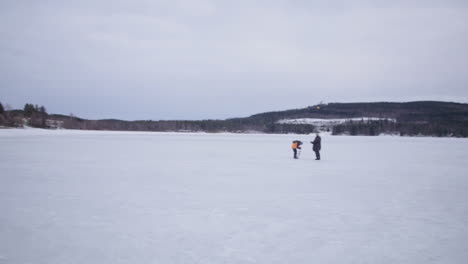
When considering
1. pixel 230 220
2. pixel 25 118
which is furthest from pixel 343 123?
pixel 230 220

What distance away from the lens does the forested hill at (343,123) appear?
9353 centimetres

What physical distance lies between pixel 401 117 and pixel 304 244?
527 feet

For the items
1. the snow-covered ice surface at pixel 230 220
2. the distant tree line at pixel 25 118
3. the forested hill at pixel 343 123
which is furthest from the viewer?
the forested hill at pixel 343 123

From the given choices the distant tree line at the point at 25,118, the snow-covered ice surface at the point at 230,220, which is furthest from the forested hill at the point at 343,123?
the snow-covered ice surface at the point at 230,220

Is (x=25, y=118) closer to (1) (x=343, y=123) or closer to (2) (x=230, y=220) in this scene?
(2) (x=230, y=220)

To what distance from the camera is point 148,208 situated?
5.25 meters

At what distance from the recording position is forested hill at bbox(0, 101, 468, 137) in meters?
93.5

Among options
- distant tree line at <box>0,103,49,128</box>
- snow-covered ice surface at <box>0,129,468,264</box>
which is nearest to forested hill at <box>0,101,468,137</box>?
distant tree line at <box>0,103,49,128</box>

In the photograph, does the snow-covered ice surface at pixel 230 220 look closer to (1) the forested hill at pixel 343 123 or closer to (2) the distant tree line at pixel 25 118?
(1) the forested hill at pixel 343 123

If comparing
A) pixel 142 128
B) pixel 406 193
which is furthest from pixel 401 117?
pixel 406 193

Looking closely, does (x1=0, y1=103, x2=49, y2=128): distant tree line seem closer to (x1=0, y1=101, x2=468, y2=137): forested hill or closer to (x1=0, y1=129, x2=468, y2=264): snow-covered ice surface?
(x1=0, y1=101, x2=468, y2=137): forested hill

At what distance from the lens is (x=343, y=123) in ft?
473

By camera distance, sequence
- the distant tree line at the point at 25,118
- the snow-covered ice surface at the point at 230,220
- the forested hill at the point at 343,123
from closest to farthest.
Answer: the snow-covered ice surface at the point at 230,220 < the distant tree line at the point at 25,118 < the forested hill at the point at 343,123

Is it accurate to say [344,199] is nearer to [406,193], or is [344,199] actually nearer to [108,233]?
[406,193]
